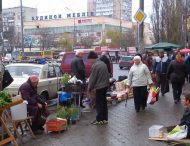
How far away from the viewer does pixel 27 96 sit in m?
9.99

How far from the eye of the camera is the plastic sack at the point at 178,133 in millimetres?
8341

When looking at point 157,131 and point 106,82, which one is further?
point 106,82

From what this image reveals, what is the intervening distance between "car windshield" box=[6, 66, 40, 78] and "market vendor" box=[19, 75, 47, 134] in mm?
4454

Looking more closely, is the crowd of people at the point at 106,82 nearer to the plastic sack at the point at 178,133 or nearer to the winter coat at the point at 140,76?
the winter coat at the point at 140,76

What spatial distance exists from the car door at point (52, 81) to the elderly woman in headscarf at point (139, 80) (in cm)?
319

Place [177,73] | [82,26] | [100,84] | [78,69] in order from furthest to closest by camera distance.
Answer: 1. [82,26]
2. [78,69]
3. [177,73]
4. [100,84]

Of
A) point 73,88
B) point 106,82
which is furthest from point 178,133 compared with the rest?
point 73,88

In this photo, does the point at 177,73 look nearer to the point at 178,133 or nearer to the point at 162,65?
the point at 162,65

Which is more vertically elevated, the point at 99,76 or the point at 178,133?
the point at 99,76

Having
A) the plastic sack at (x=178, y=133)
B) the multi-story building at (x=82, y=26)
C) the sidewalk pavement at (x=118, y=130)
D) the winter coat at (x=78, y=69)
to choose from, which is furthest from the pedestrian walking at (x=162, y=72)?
the multi-story building at (x=82, y=26)

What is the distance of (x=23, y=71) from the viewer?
14.8 metres

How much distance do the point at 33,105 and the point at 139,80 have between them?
3.92m

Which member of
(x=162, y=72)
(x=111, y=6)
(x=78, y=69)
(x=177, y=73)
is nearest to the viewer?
(x=177, y=73)

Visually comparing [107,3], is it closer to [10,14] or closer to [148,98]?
[10,14]
